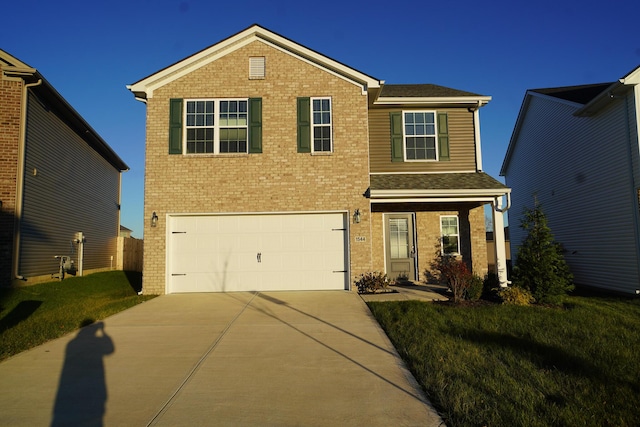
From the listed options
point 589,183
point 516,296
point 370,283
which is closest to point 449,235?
point 370,283

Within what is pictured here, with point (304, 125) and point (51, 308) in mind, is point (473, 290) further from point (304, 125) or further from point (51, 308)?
point (51, 308)

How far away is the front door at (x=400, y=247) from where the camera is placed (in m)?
13.1

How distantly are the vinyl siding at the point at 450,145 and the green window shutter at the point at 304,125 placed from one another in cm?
215

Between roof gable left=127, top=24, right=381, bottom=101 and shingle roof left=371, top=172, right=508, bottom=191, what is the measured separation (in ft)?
8.77

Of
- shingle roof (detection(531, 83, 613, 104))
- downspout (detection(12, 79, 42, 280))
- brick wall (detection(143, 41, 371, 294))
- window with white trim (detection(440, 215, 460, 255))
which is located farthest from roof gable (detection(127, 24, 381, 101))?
shingle roof (detection(531, 83, 613, 104))

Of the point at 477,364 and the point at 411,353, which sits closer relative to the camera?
the point at 477,364

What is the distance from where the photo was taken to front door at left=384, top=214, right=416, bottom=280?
13109mm

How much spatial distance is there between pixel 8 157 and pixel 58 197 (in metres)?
3.74

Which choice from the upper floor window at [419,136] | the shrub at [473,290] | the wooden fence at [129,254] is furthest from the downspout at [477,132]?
the wooden fence at [129,254]

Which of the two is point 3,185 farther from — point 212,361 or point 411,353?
point 411,353

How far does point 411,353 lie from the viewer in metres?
5.71

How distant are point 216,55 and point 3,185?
728 centimetres

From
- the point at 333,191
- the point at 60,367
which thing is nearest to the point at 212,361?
the point at 60,367

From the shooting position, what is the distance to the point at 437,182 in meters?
12.2
